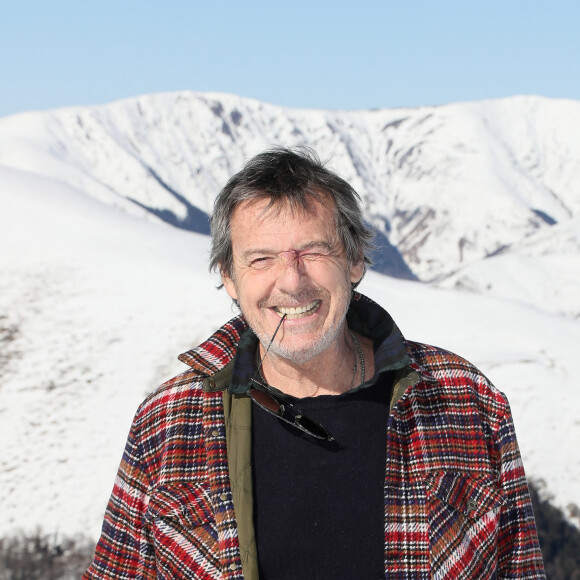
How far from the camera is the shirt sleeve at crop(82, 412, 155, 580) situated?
267cm

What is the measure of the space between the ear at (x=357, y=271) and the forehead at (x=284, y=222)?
20 cm

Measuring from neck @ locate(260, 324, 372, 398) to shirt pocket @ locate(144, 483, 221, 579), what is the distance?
1.45 feet

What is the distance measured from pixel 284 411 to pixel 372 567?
551mm

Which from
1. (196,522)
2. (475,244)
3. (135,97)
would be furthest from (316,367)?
(135,97)

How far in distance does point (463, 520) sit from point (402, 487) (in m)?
0.23

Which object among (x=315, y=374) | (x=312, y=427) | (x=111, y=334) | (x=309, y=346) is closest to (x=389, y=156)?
(x=111, y=334)

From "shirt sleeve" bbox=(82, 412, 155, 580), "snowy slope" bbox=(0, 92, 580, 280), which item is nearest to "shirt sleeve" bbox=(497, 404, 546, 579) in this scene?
"shirt sleeve" bbox=(82, 412, 155, 580)

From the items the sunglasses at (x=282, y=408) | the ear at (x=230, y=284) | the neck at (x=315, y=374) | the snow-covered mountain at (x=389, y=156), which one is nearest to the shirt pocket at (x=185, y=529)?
the sunglasses at (x=282, y=408)

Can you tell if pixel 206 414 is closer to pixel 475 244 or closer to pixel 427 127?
pixel 475 244

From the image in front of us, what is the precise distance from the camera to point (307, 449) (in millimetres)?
2584

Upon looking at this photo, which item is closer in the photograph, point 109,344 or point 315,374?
point 315,374

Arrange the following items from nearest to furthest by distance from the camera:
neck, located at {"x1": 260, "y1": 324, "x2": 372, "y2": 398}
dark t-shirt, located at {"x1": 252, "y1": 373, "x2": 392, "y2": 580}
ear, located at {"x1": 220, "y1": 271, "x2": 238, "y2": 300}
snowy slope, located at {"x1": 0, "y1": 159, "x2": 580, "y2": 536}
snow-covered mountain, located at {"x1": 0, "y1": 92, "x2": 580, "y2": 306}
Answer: dark t-shirt, located at {"x1": 252, "y1": 373, "x2": 392, "y2": 580} → neck, located at {"x1": 260, "y1": 324, "x2": 372, "y2": 398} → ear, located at {"x1": 220, "y1": 271, "x2": 238, "y2": 300} → snowy slope, located at {"x1": 0, "y1": 159, "x2": 580, "y2": 536} → snow-covered mountain, located at {"x1": 0, "y1": 92, "x2": 580, "y2": 306}

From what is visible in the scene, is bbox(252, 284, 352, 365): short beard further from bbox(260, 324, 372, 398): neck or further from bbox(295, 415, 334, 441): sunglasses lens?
bbox(295, 415, 334, 441): sunglasses lens

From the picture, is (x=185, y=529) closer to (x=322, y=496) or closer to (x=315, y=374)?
(x=322, y=496)
